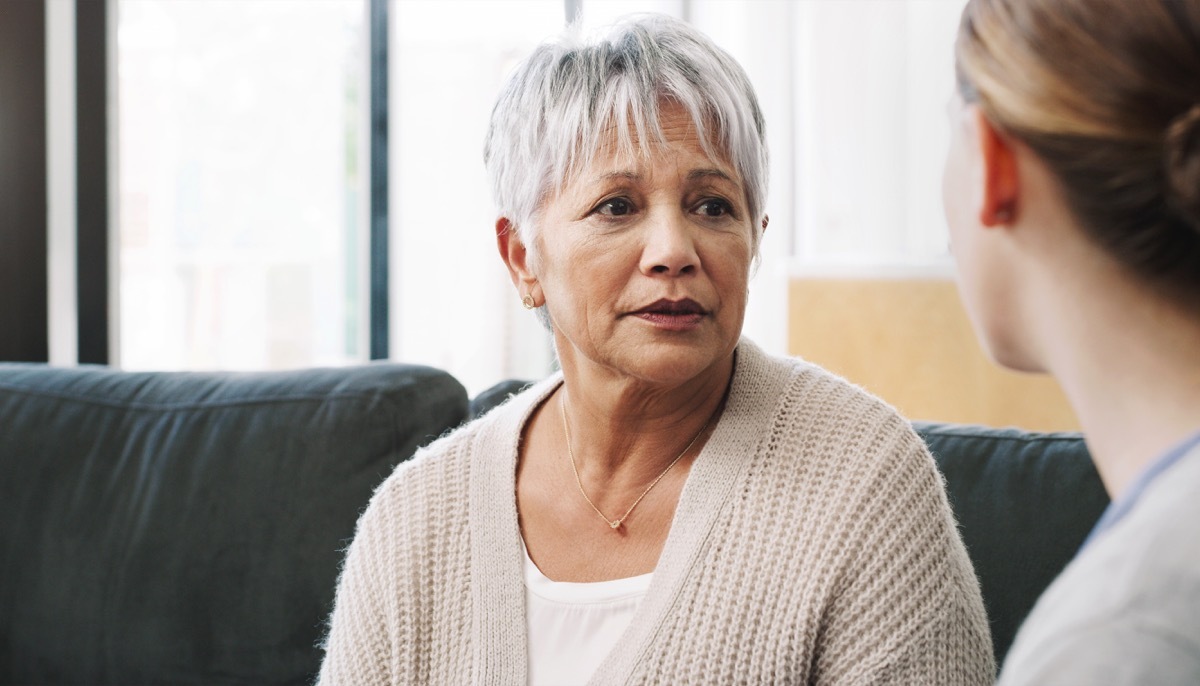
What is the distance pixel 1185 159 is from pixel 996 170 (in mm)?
112

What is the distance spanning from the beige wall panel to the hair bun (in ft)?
5.58

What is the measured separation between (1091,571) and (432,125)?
3300 mm

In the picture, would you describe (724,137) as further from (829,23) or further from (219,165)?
(219,165)

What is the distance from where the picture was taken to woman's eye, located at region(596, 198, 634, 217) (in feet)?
4.31

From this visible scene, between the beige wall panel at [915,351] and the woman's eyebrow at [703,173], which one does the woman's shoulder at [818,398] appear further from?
the beige wall panel at [915,351]

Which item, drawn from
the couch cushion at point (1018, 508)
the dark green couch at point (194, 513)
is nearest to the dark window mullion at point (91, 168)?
the dark green couch at point (194, 513)

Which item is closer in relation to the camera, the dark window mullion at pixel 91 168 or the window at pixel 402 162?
the dark window mullion at pixel 91 168

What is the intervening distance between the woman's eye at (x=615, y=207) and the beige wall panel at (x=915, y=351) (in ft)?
3.85

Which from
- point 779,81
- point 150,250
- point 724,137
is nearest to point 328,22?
point 150,250

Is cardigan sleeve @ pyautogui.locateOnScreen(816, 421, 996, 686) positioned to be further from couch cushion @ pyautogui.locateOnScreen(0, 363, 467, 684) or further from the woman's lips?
couch cushion @ pyautogui.locateOnScreen(0, 363, 467, 684)

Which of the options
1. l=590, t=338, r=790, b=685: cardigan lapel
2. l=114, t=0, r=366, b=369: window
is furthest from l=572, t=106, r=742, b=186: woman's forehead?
l=114, t=0, r=366, b=369: window

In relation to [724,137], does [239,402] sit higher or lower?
lower

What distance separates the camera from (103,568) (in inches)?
70.6

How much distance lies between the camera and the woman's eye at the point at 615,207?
1314mm
